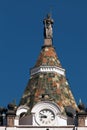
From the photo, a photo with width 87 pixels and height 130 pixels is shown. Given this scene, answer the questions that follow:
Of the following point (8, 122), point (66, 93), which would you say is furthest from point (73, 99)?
point (8, 122)

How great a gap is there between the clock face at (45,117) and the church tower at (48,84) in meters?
0.95

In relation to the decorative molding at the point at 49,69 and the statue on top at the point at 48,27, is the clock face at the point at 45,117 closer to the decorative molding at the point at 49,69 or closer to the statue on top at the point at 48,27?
the decorative molding at the point at 49,69

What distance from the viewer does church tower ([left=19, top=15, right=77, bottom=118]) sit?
322 ft

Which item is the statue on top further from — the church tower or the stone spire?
the church tower

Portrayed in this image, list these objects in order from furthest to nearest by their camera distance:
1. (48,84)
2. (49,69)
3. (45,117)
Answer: (49,69) → (48,84) → (45,117)

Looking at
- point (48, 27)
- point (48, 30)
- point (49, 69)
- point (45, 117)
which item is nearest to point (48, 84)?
point (49, 69)

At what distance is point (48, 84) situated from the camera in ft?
328

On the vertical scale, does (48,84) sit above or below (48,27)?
below

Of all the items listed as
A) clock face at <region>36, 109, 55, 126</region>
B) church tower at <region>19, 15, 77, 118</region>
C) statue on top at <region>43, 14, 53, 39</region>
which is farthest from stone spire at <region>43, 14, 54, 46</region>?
clock face at <region>36, 109, 55, 126</region>

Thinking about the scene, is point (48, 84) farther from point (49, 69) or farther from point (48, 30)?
point (48, 30)

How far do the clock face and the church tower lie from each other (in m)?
0.95

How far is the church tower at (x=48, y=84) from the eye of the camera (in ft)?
322

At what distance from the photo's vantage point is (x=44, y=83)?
328ft

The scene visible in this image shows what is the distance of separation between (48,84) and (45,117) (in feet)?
15.9
